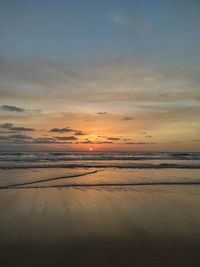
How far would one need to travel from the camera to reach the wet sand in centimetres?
409

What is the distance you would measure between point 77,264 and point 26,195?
5.93 metres

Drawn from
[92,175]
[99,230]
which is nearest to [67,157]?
[92,175]

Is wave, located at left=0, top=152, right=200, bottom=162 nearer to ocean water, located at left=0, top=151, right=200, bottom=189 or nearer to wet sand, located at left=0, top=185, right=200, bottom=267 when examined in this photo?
ocean water, located at left=0, top=151, right=200, bottom=189

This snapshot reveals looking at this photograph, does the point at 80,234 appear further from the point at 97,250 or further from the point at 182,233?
the point at 182,233

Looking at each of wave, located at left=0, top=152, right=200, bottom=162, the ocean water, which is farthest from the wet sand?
wave, located at left=0, top=152, right=200, bottom=162

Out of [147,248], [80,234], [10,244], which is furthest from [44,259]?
[147,248]

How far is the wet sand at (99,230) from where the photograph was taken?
4086mm

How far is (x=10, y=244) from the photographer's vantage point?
455cm

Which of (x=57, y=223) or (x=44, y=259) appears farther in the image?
(x=57, y=223)

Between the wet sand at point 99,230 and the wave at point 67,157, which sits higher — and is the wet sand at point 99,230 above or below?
below

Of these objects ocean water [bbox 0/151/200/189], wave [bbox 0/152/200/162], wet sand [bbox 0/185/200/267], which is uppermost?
wave [bbox 0/152/200/162]

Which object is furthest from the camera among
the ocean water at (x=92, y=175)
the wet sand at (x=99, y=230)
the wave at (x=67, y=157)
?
the wave at (x=67, y=157)

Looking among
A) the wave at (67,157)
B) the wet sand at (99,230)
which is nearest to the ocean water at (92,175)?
the wet sand at (99,230)

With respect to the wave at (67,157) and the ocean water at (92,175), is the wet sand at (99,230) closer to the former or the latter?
the ocean water at (92,175)
